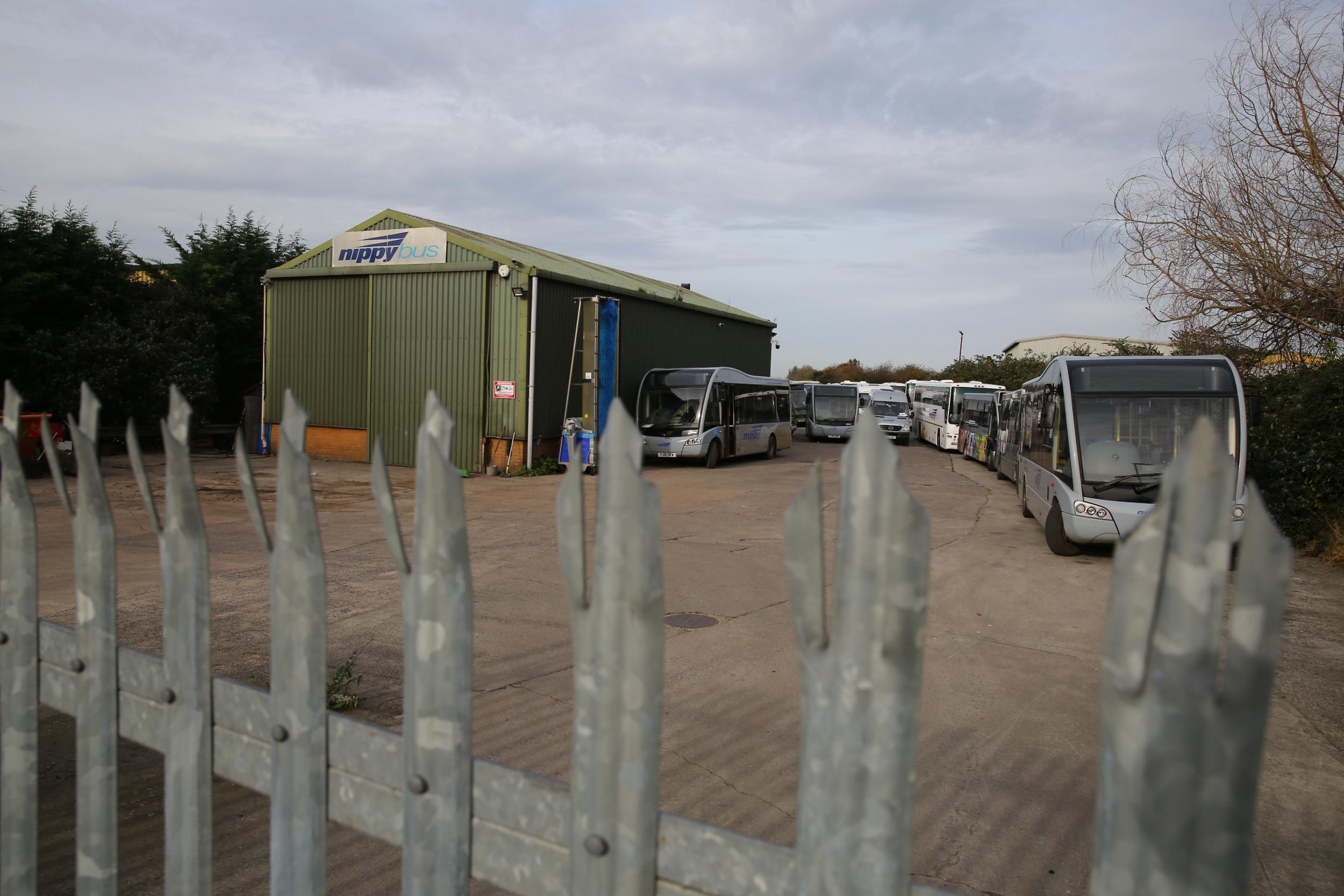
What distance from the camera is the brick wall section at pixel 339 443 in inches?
931

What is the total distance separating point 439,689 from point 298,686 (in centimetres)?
32

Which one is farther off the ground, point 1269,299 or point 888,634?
point 1269,299

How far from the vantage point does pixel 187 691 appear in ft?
5.50

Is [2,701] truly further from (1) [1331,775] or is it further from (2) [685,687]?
(1) [1331,775]

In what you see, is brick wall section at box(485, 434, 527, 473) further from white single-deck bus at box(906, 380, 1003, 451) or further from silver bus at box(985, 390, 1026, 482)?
white single-deck bus at box(906, 380, 1003, 451)

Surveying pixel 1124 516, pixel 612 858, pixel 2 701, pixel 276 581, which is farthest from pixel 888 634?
pixel 1124 516

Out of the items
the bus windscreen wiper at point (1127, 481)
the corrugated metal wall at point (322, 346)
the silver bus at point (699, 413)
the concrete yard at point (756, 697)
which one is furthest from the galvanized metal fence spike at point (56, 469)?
the corrugated metal wall at point (322, 346)

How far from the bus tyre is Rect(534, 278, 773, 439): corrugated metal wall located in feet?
42.9

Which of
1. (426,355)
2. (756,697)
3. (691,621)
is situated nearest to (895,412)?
(426,355)

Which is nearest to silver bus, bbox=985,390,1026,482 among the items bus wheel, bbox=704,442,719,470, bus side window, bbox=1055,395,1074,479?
bus side window, bbox=1055,395,1074,479

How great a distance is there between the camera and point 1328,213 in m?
11.6

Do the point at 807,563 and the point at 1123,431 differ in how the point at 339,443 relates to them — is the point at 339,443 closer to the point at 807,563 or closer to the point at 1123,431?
the point at 1123,431

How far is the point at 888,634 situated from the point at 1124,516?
10667 mm

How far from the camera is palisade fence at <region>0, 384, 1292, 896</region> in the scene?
2.94 ft
